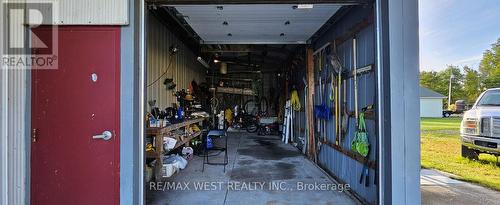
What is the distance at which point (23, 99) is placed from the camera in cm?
246

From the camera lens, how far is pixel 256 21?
4.61 m

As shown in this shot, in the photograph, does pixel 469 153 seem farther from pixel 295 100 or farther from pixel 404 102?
pixel 404 102

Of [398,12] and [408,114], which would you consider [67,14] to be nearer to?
[398,12]

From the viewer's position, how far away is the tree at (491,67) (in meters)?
26.9

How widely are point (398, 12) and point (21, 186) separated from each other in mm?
3609

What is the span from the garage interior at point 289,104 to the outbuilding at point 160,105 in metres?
0.03

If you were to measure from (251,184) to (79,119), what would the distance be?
255 cm

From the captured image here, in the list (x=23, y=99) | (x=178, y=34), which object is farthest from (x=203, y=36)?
(x=23, y=99)

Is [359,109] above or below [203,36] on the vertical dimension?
below

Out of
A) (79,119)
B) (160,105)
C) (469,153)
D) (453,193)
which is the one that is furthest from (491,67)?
(79,119)

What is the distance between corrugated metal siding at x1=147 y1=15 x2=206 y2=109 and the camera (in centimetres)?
519

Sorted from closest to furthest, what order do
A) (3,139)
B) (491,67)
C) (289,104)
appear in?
1. (3,139)
2. (289,104)
3. (491,67)

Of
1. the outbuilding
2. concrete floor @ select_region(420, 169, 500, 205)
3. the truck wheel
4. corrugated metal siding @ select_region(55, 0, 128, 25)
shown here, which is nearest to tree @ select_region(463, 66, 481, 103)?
the truck wheel

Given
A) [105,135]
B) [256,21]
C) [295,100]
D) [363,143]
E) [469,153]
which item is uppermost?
[256,21]
